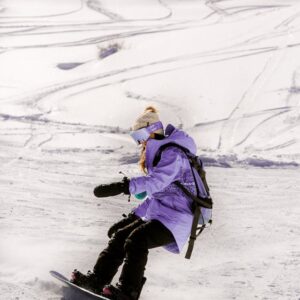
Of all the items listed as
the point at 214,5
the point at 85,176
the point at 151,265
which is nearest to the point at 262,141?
the point at 85,176

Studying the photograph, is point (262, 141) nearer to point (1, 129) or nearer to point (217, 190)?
point (217, 190)

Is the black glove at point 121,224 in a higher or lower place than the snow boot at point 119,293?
higher

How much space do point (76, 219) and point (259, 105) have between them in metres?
7.15

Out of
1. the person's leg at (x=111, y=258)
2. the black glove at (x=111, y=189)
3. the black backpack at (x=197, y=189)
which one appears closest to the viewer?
the black glove at (x=111, y=189)

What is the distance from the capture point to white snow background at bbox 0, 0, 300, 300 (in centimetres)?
527

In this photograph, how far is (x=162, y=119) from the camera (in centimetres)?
1220

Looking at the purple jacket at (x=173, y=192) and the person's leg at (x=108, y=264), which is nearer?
the purple jacket at (x=173, y=192)

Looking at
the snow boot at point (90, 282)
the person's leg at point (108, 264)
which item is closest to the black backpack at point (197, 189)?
the person's leg at point (108, 264)

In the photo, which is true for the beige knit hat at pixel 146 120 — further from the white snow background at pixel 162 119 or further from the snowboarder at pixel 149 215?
the white snow background at pixel 162 119

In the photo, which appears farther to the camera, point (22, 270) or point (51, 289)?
point (22, 270)

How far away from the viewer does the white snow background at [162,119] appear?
5273 mm

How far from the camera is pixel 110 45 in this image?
17.7 meters

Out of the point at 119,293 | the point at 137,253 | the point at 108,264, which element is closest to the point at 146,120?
the point at 137,253

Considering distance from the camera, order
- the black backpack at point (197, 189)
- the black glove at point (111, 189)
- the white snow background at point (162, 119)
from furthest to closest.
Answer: the white snow background at point (162, 119)
the black backpack at point (197, 189)
the black glove at point (111, 189)
